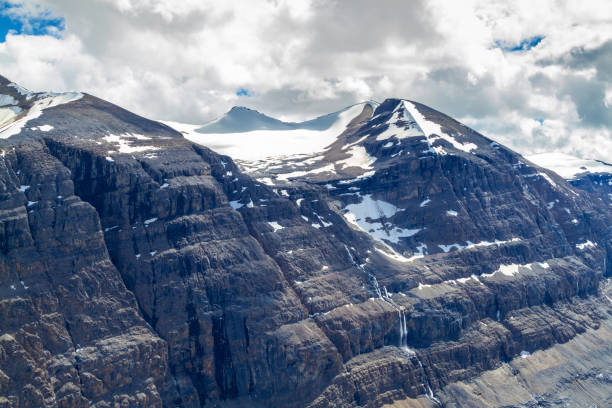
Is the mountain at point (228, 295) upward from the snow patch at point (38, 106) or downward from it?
downward

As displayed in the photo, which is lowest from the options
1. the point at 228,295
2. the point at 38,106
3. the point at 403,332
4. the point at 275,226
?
the point at 403,332

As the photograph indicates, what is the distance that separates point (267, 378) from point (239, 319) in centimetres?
1451

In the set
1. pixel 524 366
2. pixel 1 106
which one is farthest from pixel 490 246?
pixel 1 106

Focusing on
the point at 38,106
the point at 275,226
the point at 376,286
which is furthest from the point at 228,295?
the point at 38,106

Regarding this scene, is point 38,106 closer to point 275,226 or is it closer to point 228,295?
point 275,226

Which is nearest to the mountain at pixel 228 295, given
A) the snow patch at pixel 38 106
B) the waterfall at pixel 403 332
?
the waterfall at pixel 403 332

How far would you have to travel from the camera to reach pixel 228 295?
136750mm

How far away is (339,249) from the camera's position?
168250 millimetres

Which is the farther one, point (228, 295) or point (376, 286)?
point (376, 286)

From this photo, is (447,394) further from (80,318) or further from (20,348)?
(20,348)

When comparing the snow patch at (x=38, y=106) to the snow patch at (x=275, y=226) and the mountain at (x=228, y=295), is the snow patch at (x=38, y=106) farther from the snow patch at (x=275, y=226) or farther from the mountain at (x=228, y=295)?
the snow patch at (x=275, y=226)

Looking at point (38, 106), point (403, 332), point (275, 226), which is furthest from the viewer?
point (275, 226)

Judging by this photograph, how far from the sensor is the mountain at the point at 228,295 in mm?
114750

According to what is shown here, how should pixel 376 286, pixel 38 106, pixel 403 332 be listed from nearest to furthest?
pixel 403 332
pixel 38 106
pixel 376 286
